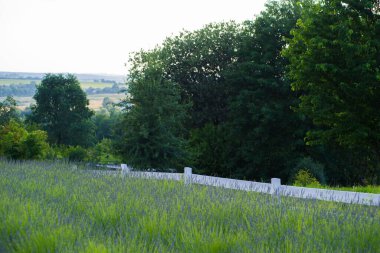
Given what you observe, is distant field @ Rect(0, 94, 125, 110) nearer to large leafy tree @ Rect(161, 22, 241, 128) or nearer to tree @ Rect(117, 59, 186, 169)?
large leafy tree @ Rect(161, 22, 241, 128)

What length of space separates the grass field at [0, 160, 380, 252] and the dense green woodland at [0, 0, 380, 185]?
354 inches

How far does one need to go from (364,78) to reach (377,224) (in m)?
19.5

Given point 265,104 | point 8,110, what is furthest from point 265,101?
point 8,110

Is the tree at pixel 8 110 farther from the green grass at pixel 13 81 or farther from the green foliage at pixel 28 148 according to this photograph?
the green grass at pixel 13 81

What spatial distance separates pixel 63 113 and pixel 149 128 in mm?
40708

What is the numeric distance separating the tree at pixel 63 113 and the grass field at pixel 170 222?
57.9 meters

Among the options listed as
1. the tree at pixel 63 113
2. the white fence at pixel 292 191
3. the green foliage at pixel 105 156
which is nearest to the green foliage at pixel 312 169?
the green foliage at pixel 105 156

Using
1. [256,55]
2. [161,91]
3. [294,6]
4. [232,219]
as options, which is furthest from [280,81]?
[232,219]

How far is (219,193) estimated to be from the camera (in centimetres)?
1080

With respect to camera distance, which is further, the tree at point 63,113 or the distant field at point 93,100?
the distant field at point 93,100

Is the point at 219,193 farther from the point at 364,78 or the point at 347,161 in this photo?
the point at 347,161

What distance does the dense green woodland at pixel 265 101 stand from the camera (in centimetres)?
2698

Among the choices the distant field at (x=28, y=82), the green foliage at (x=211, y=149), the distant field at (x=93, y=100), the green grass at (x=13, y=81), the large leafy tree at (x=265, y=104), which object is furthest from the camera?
the distant field at (x=28, y=82)

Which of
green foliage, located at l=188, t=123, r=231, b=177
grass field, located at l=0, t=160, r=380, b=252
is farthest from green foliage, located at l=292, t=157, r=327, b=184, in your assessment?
grass field, located at l=0, t=160, r=380, b=252
